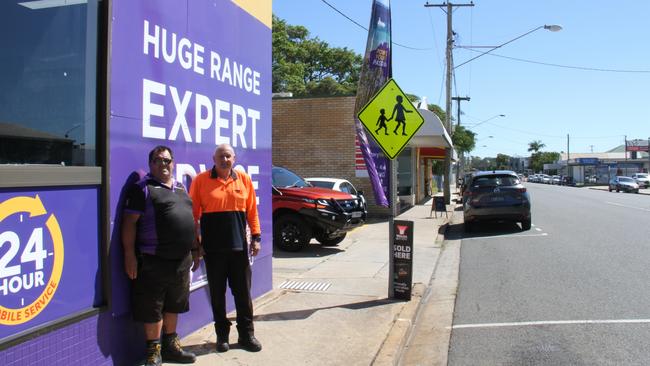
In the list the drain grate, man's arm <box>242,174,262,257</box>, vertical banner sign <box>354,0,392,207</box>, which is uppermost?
vertical banner sign <box>354,0,392,207</box>

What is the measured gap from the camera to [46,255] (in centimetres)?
346

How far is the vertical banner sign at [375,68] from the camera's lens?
14594 millimetres

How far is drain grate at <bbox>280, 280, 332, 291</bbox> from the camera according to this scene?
7.68m

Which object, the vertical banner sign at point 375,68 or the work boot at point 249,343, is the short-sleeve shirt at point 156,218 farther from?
the vertical banner sign at point 375,68

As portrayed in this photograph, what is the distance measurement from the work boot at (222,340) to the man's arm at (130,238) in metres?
1.14

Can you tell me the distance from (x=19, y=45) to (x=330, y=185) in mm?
10818

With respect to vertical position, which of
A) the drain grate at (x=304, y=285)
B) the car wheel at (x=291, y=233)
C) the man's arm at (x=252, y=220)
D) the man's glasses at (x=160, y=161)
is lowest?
the drain grate at (x=304, y=285)

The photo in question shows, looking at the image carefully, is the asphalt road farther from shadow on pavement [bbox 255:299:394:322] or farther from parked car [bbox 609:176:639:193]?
parked car [bbox 609:176:639:193]

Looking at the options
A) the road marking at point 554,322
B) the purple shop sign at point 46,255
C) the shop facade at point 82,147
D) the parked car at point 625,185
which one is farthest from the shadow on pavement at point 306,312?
the parked car at point 625,185

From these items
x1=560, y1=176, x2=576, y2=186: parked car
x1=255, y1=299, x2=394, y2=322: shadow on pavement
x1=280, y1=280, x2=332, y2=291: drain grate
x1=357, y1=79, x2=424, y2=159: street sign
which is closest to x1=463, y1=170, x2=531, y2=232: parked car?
x1=280, y1=280, x2=332, y2=291: drain grate

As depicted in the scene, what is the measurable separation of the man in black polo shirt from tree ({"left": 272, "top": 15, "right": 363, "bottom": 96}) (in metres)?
38.1

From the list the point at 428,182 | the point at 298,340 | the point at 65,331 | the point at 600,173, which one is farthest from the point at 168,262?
the point at 600,173

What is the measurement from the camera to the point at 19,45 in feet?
11.2

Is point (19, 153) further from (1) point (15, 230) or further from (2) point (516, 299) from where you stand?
(2) point (516, 299)
